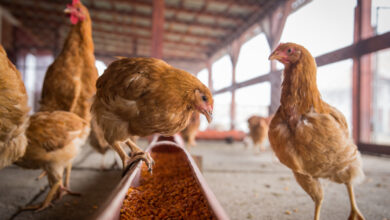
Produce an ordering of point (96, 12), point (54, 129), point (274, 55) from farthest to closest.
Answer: point (96, 12) → point (54, 129) → point (274, 55)

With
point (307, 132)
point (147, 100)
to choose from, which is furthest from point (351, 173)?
point (147, 100)

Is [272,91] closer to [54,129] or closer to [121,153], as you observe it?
[121,153]

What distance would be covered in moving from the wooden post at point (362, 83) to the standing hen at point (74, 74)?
5.48ft

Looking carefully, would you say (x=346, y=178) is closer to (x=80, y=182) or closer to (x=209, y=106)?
(x=209, y=106)

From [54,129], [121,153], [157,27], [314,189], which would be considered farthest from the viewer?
[157,27]

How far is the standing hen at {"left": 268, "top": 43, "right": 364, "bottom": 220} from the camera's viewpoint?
35.1 inches

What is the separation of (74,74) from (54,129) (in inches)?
18.1

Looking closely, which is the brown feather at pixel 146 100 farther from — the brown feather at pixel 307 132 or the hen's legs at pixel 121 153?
the brown feather at pixel 307 132

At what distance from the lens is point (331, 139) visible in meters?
0.91

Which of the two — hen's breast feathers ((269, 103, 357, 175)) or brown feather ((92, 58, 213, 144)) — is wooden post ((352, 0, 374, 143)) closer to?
hen's breast feathers ((269, 103, 357, 175))

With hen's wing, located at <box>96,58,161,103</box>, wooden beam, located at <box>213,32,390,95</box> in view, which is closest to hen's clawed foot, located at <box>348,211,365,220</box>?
wooden beam, located at <box>213,32,390,95</box>

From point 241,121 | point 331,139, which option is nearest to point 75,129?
point 331,139

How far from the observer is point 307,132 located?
89 cm

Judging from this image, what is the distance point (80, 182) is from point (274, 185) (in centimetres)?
169
